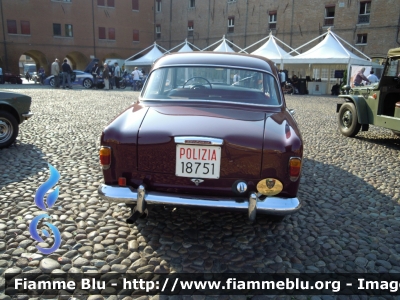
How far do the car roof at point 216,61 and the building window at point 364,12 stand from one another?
99.2ft

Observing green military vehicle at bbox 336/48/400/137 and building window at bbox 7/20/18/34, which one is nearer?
green military vehicle at bbox 336/48/400/137

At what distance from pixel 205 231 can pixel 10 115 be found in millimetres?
4772

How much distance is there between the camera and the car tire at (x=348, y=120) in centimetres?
806

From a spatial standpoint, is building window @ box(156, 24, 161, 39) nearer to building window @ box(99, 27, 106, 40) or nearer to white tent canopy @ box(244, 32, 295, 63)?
building window @ box(99, 27, 106, 40)

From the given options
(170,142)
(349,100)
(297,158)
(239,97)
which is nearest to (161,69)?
(239,97)

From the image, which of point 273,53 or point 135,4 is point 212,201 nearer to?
point 273,53

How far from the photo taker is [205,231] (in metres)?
3.41

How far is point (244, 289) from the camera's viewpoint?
8.42ft

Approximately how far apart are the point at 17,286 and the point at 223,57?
127 inches

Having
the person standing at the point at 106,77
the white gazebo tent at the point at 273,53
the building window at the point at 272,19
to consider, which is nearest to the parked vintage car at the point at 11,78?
the person standing at the point at 106,77

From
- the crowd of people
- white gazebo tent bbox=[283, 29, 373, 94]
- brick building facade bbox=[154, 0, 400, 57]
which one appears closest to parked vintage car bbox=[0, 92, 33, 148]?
the crowd of people

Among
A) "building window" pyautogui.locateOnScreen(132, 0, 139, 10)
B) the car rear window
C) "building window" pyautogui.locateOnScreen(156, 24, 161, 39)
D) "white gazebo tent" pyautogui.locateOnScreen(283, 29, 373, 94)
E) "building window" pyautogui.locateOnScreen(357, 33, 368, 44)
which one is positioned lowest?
the car rear window

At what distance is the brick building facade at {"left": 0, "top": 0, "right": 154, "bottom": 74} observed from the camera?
123 feet

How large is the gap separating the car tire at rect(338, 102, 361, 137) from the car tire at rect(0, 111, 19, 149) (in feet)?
23.9
